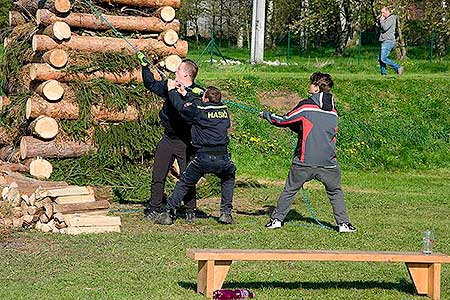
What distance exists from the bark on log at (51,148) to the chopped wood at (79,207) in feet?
8.15

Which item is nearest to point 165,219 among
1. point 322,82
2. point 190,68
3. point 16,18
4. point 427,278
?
point 190,68

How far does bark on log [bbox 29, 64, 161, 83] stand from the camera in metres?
14.1

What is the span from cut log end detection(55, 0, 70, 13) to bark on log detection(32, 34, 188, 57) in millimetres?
428

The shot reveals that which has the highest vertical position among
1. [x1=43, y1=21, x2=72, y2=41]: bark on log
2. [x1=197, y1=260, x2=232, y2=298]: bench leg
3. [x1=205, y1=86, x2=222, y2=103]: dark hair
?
[x1=43, y1=21, x2=72, y2=41]: bark on log

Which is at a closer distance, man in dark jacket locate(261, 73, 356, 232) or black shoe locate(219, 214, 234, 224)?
man in dark jacket locate(261, 73, 356, 232)

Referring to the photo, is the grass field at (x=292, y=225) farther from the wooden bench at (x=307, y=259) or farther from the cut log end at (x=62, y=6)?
the cut log end at (x=62, y=6)

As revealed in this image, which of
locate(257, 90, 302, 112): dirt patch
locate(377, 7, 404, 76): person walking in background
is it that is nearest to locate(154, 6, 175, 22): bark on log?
locate(257, 90, 302, 112): dirt patch

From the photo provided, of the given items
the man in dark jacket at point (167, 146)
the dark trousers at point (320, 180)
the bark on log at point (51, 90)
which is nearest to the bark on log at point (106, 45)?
the bark on log at point (51, 90)

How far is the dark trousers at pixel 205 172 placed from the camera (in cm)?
1166

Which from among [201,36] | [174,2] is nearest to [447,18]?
[201,36]

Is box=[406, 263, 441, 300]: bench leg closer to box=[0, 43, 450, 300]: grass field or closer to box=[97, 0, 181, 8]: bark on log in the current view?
box=[0, 43, 450, 300]: grass field

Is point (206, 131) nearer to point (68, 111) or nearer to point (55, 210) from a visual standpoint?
point (55, 210)

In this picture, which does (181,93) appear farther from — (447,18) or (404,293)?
(447,18)

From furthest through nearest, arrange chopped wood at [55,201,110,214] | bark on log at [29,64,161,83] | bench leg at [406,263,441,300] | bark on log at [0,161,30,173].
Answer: bark on log at [29,64,161,83]
bark on log at [0,161,30,173]
chopped wood at [55,201,110,214]
bench leg at [406,263,441,300]
